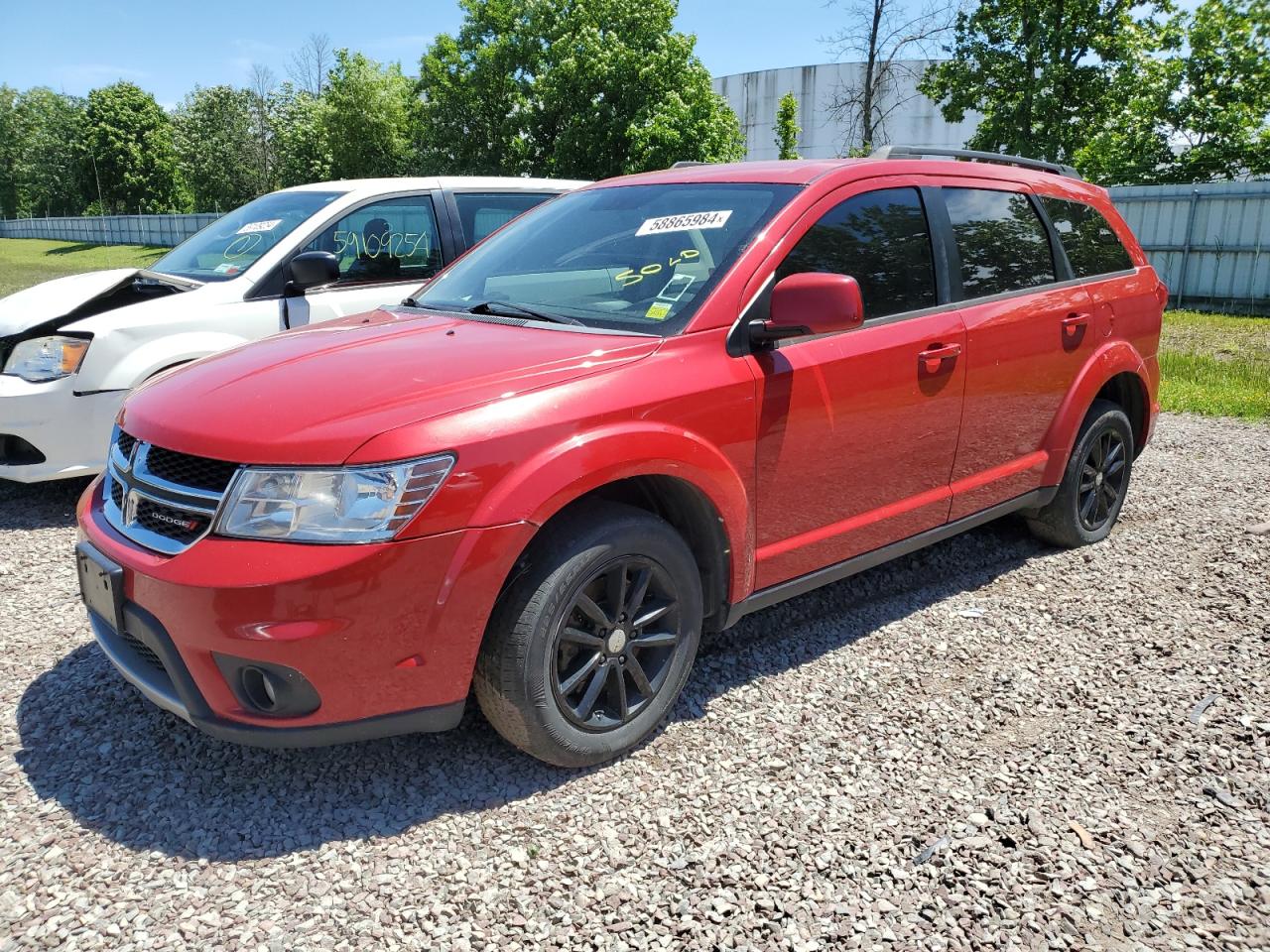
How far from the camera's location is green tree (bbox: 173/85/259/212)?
6009 centimetres

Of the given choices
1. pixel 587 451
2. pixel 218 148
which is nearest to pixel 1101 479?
pixel 587 451

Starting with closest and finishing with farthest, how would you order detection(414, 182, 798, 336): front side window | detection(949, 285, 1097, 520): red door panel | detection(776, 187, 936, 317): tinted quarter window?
detection(414, 182, 798, 336): front side window
detection(776, 187, 936, 317): tinted quarter window
detection(949, 285, 1097, 520): red door panel

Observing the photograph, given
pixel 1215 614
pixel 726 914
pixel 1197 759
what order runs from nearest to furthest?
pixel 726 914 → pixel 1197 759 → pixel 1215 614

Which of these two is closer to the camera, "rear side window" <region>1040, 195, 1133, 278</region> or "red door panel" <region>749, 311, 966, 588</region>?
"red door panel" <region>749, 311, 966, 588</region>

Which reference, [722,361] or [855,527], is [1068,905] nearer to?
[855,527]

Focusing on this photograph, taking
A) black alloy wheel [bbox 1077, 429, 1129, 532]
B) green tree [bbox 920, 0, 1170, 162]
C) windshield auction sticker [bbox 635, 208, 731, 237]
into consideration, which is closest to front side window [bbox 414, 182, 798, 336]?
windshield auction sticker [bbox 635, 208, 731, 237]

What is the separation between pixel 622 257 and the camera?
11.5 ft

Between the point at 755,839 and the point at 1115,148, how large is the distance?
94.2 ft

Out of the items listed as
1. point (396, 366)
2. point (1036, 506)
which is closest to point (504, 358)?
point (396, 366)

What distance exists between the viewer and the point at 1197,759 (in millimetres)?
3072

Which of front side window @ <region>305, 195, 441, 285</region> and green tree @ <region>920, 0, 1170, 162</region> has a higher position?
green tree @ <region>920, 0, 1170, 162</region>

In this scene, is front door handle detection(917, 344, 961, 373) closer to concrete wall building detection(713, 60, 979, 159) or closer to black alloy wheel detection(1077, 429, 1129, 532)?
black alloy wheel detection(1077, 429, 1129, 532)

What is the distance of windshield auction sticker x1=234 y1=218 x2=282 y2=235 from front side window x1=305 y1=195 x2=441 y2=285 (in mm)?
368

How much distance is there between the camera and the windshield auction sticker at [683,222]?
3.46 m
